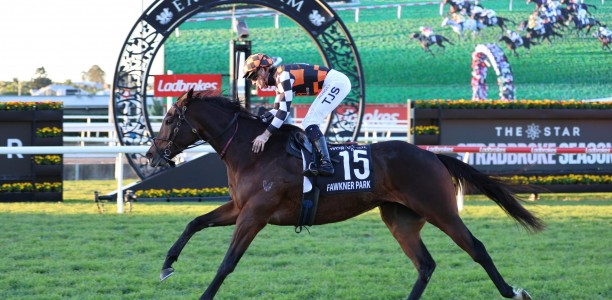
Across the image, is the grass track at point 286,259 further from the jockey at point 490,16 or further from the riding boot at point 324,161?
the jockey at point 490,16

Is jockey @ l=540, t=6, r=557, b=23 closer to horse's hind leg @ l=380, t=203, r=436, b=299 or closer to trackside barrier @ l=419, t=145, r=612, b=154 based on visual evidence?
trackside barrier @ l=419, t=145, r=612, b=154

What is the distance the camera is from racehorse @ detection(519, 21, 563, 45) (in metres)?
28.2

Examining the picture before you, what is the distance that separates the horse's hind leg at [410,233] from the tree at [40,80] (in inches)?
1559

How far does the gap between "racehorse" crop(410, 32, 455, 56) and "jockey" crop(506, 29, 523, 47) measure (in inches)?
74.4

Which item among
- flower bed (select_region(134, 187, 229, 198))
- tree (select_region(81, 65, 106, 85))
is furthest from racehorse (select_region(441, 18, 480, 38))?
tree (select_region(81, 65, 106, 85))

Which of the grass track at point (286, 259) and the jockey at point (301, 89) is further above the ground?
the jockey at point (301, 89)

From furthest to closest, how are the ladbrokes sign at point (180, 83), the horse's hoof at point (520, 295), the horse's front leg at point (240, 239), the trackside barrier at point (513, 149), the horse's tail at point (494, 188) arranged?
the ladbrokes sign at point (180, 83), the trackside barrier at point (513, 149), the horse's tail at point (494, 188), the horse's hoof at point (520, 295), the horse's front leg at point (240, 239)

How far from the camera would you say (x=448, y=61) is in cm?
2792

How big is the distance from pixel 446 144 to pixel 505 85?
1584 centimetres

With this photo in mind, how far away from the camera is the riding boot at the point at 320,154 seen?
18.0 ft

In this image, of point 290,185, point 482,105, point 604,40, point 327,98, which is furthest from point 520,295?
point 604,40

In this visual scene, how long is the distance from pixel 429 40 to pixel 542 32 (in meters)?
3.60

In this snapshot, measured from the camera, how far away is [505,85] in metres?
27.3

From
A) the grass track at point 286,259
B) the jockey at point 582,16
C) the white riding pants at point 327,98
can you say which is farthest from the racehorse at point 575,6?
the white riding pants at point 327,98
